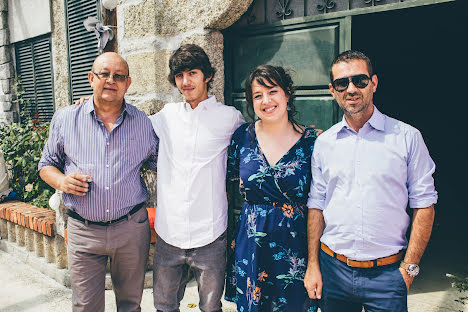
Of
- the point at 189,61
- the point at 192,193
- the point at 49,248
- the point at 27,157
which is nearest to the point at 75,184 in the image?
the point at 192,193

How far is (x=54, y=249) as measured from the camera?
154 inches

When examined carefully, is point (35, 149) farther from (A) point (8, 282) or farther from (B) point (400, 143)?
(B) point (400, 143)

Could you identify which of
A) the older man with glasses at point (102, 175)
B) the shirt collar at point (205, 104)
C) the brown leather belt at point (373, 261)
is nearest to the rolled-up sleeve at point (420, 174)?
the brown leather belt at point (373, 261)

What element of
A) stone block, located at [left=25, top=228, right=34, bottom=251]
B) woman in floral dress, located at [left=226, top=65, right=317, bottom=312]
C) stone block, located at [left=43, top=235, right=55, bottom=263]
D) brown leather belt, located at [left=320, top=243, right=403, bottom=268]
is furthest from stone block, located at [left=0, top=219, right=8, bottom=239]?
brown leather belt, located at [left=320, top=243, right=403, bottom=268]

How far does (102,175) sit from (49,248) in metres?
2.21

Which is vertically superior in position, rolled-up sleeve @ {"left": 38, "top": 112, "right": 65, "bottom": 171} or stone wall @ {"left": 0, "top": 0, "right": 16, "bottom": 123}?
stone wall @ {"left": 0, "top": 0, "right": 16, "bottom": 123}

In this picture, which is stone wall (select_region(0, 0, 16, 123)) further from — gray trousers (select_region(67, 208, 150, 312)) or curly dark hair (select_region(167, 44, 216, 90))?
curly dark hair (select_region(167, 44, 216, 90))

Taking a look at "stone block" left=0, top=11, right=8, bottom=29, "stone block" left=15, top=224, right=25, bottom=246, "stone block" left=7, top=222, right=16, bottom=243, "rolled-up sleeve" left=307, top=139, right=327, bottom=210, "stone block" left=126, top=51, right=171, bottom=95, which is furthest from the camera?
"stone block" left=0, top=11, right=8, bottom=29

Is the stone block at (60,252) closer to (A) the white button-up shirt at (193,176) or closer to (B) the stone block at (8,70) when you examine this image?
(A) the white button-up shirt at (193,176)

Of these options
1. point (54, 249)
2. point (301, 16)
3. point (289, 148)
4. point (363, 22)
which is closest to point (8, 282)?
point (54, 249)

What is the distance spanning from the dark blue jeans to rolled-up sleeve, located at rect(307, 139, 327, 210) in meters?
0.26

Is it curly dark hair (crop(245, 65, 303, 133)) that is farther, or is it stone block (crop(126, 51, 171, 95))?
stone block (crop(126, 51, 171, 95))

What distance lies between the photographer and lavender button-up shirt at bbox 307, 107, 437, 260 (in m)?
1.71

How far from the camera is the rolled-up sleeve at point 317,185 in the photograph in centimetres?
191
